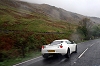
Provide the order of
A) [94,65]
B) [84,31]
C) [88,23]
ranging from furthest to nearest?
[88,23] → [84,31] → [94,65]

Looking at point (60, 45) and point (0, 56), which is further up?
point (60, 45)

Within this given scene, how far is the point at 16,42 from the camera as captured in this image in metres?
23.3

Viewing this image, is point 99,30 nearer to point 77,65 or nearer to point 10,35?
point 10,35

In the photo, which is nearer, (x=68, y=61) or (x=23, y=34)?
(x=68, y=61)

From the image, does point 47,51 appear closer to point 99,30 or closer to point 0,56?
point 0,56

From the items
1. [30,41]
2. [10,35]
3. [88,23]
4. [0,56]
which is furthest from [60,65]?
[88,23]

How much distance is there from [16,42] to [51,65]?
14972mm

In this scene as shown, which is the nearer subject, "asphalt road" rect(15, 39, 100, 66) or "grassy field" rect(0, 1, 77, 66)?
"asphalt road" rect(15, 39, 100, 66)

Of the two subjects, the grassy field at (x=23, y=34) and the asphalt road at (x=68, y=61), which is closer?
the asphalt road at (x=68, y=61)

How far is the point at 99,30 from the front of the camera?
374ft

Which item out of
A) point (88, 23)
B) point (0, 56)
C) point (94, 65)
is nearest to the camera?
point (94, 65)

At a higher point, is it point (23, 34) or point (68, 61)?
point (23, 34)

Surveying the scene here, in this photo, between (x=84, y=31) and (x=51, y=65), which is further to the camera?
(x=84, y=31)

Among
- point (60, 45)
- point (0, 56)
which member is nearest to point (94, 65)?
point (60, 45)
